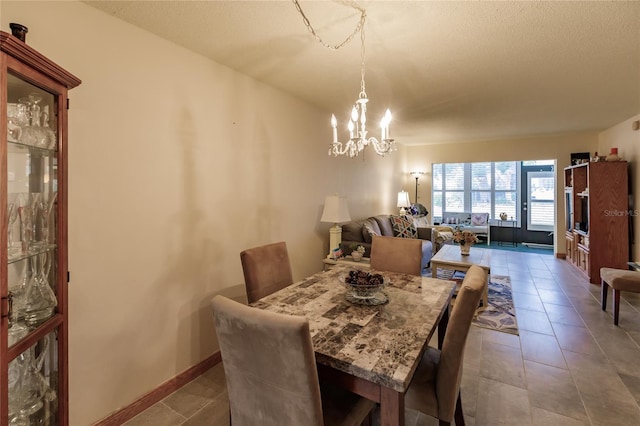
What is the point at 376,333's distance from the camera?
53.3 inches

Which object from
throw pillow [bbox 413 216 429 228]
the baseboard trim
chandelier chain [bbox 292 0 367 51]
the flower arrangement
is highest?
chandelier chain [bbox 292 0 367 51]

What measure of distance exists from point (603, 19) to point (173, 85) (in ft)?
9.43

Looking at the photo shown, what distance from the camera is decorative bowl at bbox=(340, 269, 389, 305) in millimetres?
1668

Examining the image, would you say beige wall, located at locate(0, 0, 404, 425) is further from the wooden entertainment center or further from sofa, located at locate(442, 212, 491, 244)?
sofa, located at locate(442, 212, 491, 244)

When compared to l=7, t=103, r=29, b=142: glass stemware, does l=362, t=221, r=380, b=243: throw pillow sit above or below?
below

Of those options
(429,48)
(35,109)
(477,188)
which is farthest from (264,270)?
(477,188)

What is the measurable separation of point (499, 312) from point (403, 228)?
235 centimetres

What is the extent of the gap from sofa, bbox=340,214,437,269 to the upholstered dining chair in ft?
→ 9.64

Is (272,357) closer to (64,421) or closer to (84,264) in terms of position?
(64,421)

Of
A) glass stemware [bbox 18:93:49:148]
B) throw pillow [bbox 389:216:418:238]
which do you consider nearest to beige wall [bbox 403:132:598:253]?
throw pillow [bbox 389:216:418:238]

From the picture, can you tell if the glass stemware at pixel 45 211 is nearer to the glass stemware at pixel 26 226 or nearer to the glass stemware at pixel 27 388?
the glass stemware at pixel 26 226

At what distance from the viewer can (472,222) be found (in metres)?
8.44

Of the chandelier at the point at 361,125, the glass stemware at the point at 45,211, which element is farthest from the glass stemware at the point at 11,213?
the chandelier at the point at 361,125

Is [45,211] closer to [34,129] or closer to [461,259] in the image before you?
[34,129]
